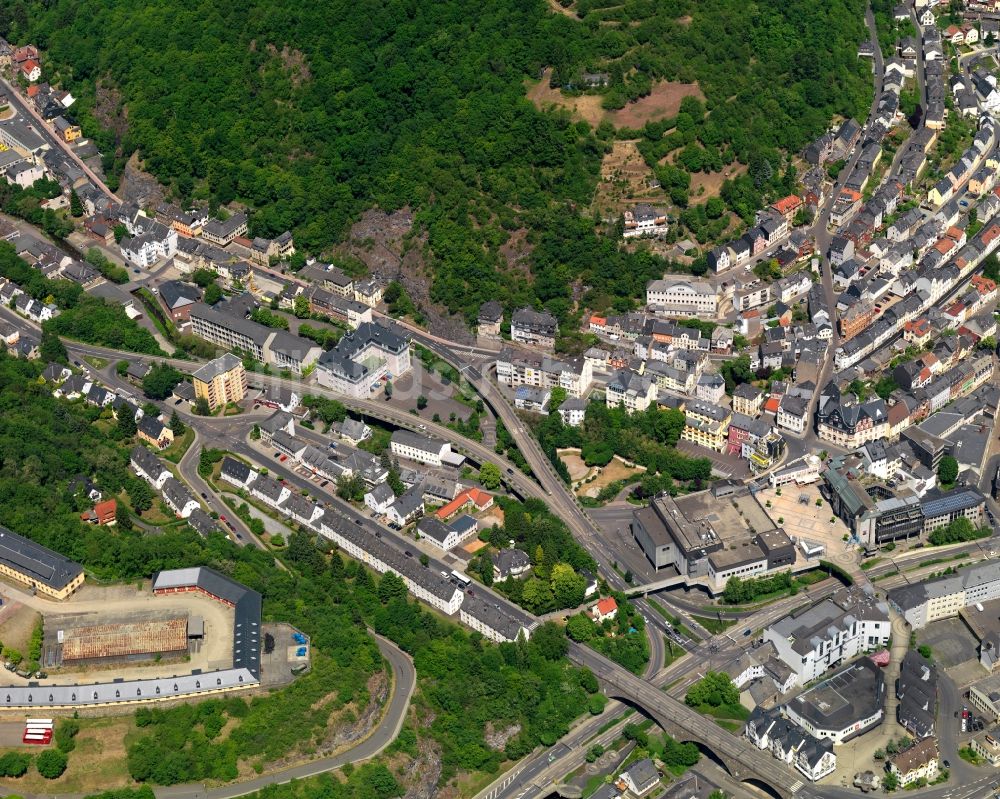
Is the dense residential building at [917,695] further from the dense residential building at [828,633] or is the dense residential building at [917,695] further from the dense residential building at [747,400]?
the dense residential building at [747,400]

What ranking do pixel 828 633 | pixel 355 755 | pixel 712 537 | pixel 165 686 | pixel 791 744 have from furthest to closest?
pixel 712 537
pixel 828 633
pixel 791 744
pixel 165 686
pixel 355 755

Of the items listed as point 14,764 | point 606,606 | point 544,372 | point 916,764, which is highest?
point 916,764

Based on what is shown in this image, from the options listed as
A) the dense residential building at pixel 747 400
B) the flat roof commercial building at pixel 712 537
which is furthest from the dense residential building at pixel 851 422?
the flat roof commercial building at pixel 712 537

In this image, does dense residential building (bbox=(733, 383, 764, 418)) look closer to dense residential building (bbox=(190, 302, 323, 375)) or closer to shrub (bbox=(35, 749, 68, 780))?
dense residential building (bbox=(190, 302, 323, 375))

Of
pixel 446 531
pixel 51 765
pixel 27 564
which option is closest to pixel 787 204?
pixel 446 531

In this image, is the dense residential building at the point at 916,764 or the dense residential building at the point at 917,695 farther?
the dense residential building at the point at 917,695

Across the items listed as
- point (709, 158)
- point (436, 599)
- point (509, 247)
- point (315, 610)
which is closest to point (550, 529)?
point (436, 599)

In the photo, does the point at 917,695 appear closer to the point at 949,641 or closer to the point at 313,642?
the point at 949,641

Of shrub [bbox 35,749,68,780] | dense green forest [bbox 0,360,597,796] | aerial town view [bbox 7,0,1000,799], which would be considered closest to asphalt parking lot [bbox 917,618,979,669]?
aerial town view [bbox 7,0,1000,799]
